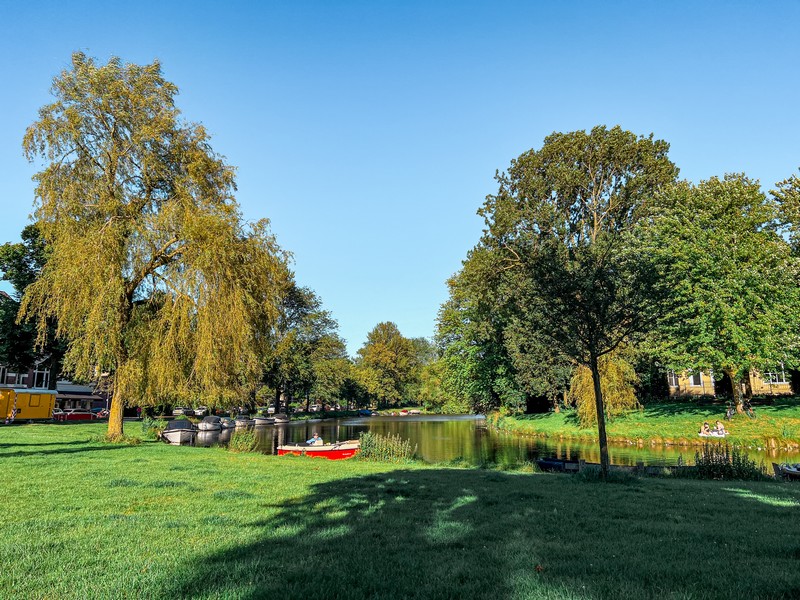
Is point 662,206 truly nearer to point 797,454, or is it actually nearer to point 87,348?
point 797,454

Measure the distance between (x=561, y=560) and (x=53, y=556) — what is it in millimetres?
5268

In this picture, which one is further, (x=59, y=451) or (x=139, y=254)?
(x=139, y=254)

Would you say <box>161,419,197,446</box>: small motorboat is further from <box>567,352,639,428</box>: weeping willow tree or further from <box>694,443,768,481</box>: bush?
<box>567,352,639,428</box>: weeping willow tree

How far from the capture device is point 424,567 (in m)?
4.95

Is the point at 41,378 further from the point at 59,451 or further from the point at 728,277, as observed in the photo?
the point at 728,277

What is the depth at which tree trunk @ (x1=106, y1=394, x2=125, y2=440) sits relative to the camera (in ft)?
66.4

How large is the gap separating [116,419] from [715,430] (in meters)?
31.6

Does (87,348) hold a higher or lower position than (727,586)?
higher

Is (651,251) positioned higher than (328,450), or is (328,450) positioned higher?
(651,251)

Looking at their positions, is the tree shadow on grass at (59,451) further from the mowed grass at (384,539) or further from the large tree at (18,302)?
the large tree at (18,302)

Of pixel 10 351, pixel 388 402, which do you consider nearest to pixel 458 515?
pixel 10 351

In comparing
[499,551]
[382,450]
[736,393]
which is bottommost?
[382,450]

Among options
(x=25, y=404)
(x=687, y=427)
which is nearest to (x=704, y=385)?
(x=687, y=427)

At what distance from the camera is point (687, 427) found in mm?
30938
